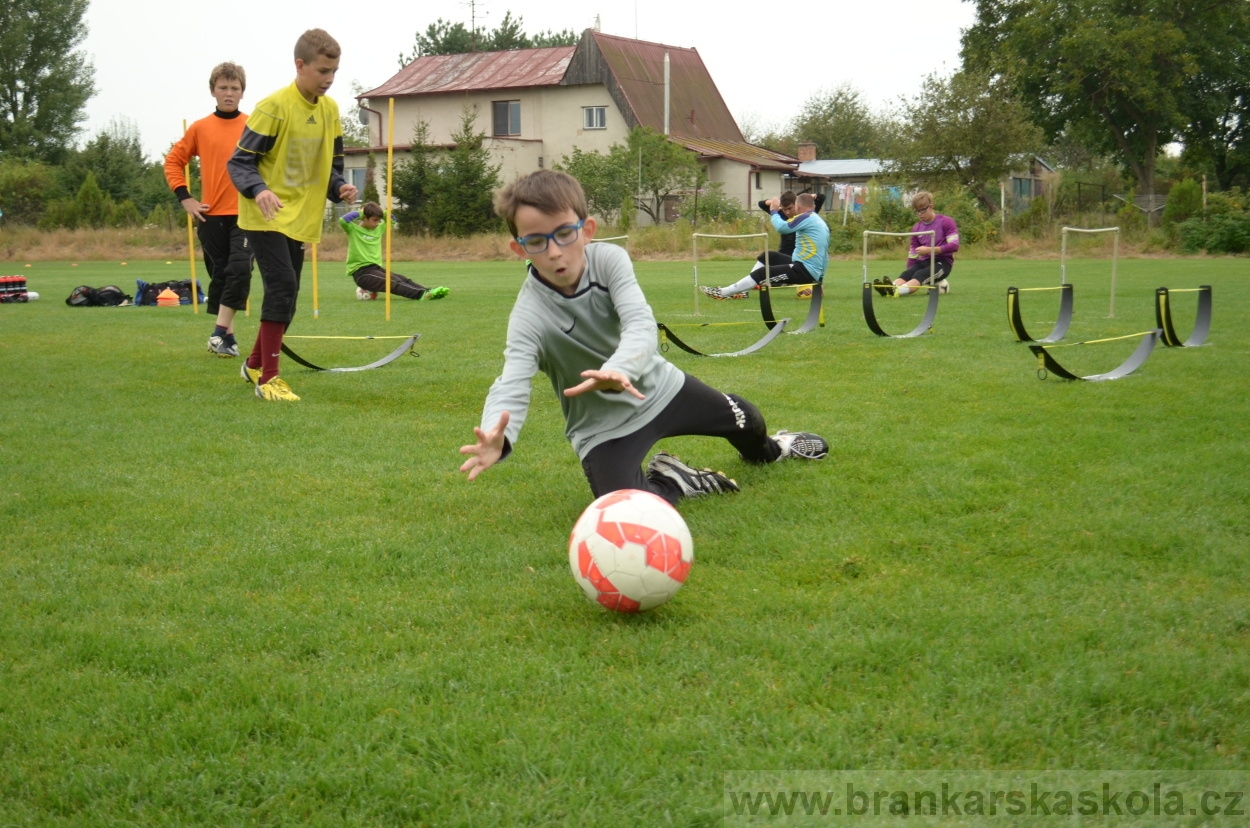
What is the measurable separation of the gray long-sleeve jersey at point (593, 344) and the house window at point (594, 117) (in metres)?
50.4

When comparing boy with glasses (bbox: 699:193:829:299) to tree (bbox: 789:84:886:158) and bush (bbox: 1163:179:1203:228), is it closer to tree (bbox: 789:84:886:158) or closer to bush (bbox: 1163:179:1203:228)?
bush (bbox: 1163:179:1203:228)

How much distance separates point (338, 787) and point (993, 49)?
Answer: 53.3 m

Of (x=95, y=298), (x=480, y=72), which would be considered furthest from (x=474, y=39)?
(x=95, y=298)

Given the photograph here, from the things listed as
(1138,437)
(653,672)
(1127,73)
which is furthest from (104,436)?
(1127,73)

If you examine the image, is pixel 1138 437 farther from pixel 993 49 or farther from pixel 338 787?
pixel 993 49

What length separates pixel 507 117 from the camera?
56500mm

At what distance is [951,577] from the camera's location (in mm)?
4078

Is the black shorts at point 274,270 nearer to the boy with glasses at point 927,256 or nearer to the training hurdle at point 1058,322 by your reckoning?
the training hurdle at point 1058,322

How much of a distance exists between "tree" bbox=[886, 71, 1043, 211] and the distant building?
972 cm

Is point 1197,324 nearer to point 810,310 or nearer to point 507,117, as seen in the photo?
point 810,310

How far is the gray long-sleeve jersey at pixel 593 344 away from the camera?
4.61 m

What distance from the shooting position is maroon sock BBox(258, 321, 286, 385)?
8.23 meters

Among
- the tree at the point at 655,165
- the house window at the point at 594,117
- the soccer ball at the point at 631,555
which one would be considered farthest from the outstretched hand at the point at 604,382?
the house window at the point at 594,117

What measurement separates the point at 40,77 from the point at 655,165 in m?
41.3
